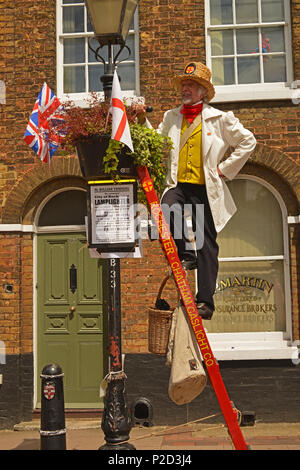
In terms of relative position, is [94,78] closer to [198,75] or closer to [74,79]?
[74,79]

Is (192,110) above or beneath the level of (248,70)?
beneath

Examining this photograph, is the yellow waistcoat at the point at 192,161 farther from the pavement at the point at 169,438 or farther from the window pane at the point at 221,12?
the window pane at the point at 221,12

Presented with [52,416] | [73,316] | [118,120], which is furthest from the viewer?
[73,316]

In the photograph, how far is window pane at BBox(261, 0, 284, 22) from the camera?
320 inches

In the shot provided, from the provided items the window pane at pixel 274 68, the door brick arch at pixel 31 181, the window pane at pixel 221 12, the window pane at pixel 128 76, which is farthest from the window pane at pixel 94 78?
the window pane at pixel 274 68

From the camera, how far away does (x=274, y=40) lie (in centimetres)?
814

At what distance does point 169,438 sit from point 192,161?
3.67 meters

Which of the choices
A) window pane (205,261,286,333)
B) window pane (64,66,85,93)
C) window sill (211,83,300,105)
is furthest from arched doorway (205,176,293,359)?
window pane (64,66,85,93)

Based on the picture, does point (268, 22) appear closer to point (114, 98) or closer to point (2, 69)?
point (2, 69)

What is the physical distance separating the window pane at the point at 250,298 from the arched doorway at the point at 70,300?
160 centimetres

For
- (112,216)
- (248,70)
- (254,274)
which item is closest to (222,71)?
(248,70)

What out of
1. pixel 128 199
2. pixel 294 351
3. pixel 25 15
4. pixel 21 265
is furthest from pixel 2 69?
pixel 294 351

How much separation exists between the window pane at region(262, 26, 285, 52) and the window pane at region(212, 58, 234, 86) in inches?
20.2

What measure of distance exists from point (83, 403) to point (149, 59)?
4.78 meters
